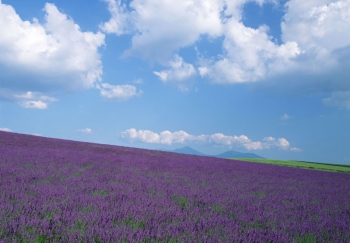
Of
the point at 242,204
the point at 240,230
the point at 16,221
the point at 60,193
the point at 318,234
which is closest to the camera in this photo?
the point at 16,221

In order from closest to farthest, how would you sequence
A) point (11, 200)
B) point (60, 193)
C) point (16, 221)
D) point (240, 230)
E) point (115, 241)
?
point (115, 241) → point (16, 221) → point (240, 230) → point (11, 200) → point (60, 193)

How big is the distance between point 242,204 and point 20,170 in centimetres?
555

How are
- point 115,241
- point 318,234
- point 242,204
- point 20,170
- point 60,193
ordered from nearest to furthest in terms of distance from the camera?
1. point 115,241
2. point 318,234
3. point 60,193
4. point 242,204
5. point 20,170

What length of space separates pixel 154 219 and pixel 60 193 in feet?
6.50

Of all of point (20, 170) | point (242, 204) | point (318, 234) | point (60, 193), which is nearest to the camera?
point (318, 234)

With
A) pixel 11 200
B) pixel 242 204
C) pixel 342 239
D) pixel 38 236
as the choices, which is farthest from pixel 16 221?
pixel 342 239

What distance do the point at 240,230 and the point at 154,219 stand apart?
1.14 meters

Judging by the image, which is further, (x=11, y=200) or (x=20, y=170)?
(x=20, y=170)

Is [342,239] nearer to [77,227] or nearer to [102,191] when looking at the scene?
[77,227]

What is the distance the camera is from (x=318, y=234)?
3.42m

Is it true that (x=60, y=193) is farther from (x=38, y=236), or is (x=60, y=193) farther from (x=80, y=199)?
(x=38, y=236)

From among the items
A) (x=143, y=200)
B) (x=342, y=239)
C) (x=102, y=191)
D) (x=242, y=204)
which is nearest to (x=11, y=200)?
(x=102, y=191)

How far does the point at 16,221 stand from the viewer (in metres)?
2.75

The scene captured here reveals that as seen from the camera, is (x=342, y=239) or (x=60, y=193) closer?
(x=342, y=239)
